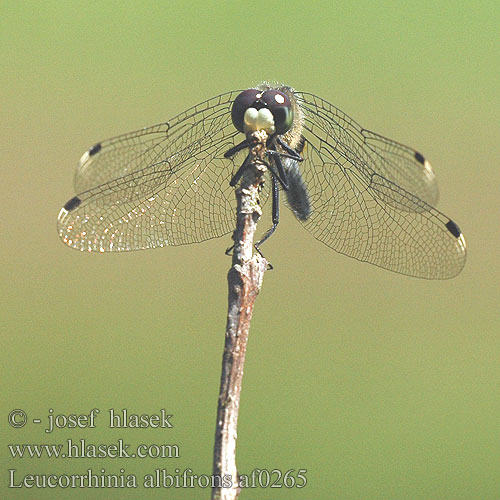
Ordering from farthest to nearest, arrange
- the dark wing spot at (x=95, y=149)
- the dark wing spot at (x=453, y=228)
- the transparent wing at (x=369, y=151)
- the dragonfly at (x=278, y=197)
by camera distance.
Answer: the dark wing spot at (x=95, y=149), the dark wing spot at (x=453, y=228), the transparent wing at (x=369, y=151), the dragonfly at (x=278, y=197)

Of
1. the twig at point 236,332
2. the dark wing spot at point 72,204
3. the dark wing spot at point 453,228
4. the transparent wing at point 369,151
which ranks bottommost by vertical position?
the twig at point 236,332

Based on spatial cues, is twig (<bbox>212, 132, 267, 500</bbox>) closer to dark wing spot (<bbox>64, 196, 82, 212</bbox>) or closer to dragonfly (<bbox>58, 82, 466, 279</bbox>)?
dragonfly (<bbox>58, 82, 466, 279</bbox>)

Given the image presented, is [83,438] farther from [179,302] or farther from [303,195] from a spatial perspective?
[303,195]

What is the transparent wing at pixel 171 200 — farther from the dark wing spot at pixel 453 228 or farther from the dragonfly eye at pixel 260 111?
the dark wing spot at pixel 453 228

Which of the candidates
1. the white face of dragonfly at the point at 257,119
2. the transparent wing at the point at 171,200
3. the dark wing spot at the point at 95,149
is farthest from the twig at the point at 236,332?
the dark wing spot at the point at 95,149

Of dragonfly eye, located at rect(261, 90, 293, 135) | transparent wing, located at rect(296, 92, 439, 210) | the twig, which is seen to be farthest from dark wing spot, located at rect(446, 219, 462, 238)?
the twig

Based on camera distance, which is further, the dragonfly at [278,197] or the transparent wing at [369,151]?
the transparent wing at [369,151]
